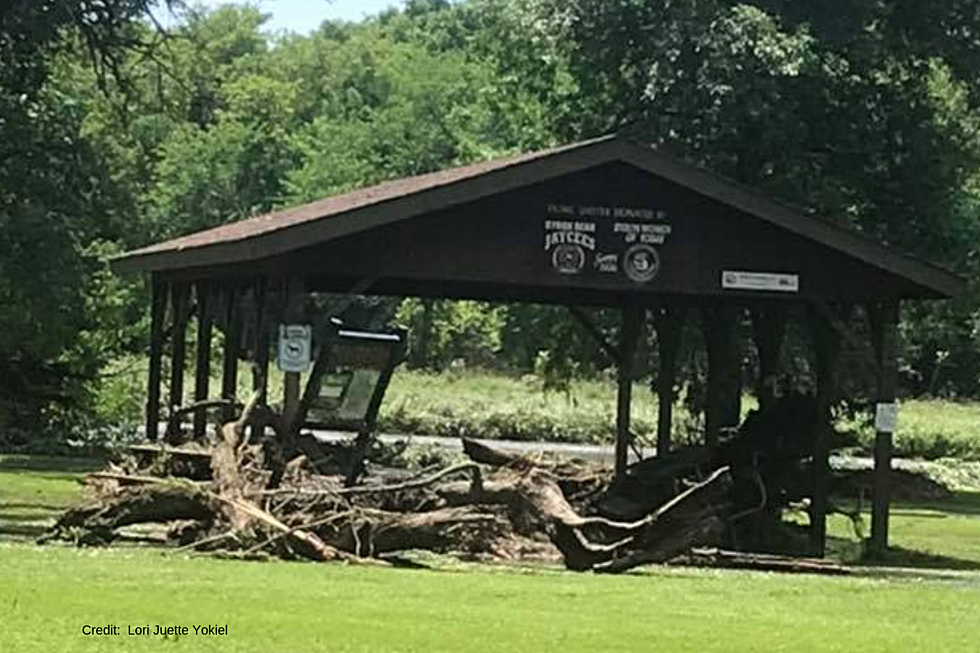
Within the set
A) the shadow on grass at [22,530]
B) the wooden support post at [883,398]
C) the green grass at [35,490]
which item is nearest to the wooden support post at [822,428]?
the wooden support post at [883,398]

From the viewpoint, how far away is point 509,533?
800 inches

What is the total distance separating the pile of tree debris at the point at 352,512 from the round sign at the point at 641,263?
2.38m

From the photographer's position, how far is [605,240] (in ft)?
76.5

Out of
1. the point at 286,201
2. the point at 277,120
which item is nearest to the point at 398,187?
the point at 286,201

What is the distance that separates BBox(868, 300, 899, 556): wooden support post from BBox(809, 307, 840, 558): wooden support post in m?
0.57

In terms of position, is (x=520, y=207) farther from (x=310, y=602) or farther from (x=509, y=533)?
(x=310, y=602)

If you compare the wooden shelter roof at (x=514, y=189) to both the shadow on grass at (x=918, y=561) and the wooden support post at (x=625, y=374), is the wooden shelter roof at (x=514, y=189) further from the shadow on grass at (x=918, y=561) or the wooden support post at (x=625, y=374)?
the wooden support post at (x=625, y=374)

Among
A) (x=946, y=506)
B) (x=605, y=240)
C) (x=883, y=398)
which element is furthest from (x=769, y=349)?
(x=946, y=506)

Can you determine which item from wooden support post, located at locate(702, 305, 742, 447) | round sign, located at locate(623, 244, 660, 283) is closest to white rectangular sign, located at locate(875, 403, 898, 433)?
round sign, located at locate(623, 244, 660, 283)

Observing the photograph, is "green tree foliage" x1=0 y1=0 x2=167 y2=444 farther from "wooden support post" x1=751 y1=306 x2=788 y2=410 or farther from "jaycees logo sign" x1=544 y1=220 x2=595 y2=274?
"wooden support post" x1=751 y1=306 x2=788 y2=410

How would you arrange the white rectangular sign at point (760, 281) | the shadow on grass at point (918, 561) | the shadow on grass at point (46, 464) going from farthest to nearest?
1. the shadow on grass at point (46, 464)
2. the white rectangular sign at point (760, 281)
3. the shadow on grass at point (918, 561)

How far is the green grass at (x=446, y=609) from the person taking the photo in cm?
1262

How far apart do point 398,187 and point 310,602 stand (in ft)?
34.9

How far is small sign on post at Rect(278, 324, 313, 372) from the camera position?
70.8 ft
